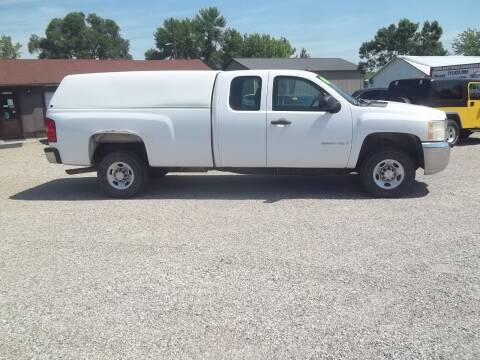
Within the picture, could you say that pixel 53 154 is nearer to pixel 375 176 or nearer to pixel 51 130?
pixel 51 130

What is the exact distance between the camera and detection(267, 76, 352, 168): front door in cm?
738

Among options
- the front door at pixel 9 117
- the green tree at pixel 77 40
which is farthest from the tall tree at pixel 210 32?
the front door at pixel 9 117

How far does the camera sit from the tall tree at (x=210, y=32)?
8200 cm

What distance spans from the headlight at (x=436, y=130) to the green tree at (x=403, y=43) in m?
72.1

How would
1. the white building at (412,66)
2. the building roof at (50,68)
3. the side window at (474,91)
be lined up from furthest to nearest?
the white building at (412,66), the building roof at (50,68), the side window at (474,91)

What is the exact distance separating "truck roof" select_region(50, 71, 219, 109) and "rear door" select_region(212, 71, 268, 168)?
0.80 feet

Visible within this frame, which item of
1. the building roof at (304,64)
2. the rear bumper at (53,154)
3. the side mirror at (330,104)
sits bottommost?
the rear bumper at (53,154)

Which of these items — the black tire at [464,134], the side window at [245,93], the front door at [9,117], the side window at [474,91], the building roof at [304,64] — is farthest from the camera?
the building roof at [304,64]

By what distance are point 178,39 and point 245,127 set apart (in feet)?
256

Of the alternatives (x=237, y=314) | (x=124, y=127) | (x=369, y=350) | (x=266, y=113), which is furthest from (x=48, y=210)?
(x=369, y=350)

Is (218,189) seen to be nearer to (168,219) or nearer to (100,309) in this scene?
(168,219)

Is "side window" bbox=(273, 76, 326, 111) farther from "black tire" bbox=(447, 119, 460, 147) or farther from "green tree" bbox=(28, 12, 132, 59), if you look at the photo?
"green tree" bbox=(28, 12, 132, 59)

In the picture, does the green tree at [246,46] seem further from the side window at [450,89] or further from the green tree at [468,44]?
the side window at [450,89]

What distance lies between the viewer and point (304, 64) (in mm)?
55406
